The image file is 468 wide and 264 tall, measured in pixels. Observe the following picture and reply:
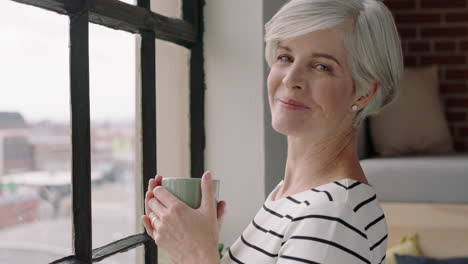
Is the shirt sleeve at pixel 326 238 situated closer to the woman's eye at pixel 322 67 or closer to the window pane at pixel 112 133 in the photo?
the woman's eye at pixel 322 67

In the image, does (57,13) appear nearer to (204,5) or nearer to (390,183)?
(204,5)

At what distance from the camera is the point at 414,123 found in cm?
342

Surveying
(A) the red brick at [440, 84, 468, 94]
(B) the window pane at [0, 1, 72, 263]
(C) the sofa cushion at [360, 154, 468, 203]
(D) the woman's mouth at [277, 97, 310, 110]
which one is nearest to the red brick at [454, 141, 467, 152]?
(A) the red brick at [440, 84, 468, 94]

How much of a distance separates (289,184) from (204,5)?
→ 1256 millimetres

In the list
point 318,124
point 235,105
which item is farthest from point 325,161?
point 235,105

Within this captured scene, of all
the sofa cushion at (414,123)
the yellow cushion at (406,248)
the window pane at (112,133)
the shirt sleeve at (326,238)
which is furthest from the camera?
the sofa cushion at (414,123)

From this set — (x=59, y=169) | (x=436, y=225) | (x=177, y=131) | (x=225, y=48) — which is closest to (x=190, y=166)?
(x=177, y=131)

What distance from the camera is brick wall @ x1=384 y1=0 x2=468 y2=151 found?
149 inches

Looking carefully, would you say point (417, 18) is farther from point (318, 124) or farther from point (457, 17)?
point (318, 124)

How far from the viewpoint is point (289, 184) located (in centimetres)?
124

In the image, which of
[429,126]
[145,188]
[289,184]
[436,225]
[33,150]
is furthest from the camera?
[429,126]

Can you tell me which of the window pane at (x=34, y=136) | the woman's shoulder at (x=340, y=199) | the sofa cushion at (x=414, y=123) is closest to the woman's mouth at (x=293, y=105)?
the woman's shoulder at (x=340, y=199)

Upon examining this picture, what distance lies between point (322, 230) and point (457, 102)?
301 centimetres

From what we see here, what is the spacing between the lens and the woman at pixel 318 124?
1.07 m
